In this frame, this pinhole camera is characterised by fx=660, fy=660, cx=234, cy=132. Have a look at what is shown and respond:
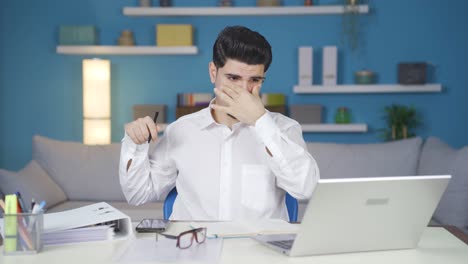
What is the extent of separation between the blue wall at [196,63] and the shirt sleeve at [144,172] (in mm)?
3107

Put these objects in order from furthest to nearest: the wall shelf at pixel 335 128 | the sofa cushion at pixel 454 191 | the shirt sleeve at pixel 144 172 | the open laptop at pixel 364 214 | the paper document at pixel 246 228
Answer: the wall shelf at pixel 335 128 → the sofa cushion at pixel 454 191 → the shirt sleeve at pixel 144 172 → the paper document at pixel 246 228 → the open laptop at pixel 364 214

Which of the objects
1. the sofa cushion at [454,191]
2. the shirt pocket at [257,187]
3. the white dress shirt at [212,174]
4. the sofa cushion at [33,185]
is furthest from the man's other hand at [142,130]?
the sofa cushion at [454,191]

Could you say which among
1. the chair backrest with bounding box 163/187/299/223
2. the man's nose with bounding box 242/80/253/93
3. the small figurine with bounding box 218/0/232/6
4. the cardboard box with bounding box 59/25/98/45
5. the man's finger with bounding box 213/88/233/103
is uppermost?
the small figurine with bounding box 218/0/232/6

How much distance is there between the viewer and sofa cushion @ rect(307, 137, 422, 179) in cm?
376

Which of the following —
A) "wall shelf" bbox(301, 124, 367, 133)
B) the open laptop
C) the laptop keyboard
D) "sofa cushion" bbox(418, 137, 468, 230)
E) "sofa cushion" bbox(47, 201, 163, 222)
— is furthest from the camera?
"wall shelf" bbox(301, 124, 367, 133)

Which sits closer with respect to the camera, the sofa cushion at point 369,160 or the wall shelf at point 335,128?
the sofa cushion at point 369,160

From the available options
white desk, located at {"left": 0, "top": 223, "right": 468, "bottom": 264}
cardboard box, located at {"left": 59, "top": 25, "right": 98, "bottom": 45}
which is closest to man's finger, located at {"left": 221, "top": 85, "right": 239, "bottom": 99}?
white desk, located at {"left": 0, "top": 223, "right": 468, "bottom": 264}

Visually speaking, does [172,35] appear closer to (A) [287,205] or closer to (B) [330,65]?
(B) [330,65]

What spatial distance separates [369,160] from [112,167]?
1506 millimetres

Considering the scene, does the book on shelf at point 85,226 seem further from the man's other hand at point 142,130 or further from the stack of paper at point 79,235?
the man's other hand at point 142,130

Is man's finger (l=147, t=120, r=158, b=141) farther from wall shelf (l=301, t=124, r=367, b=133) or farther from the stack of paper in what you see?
wall shelf (l=301, t=124, r=367, b=133)

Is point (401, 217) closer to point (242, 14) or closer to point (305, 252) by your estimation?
point (305, 252)

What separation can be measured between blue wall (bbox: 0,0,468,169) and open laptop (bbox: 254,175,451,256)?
375 cm

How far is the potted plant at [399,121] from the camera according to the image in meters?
4.95
